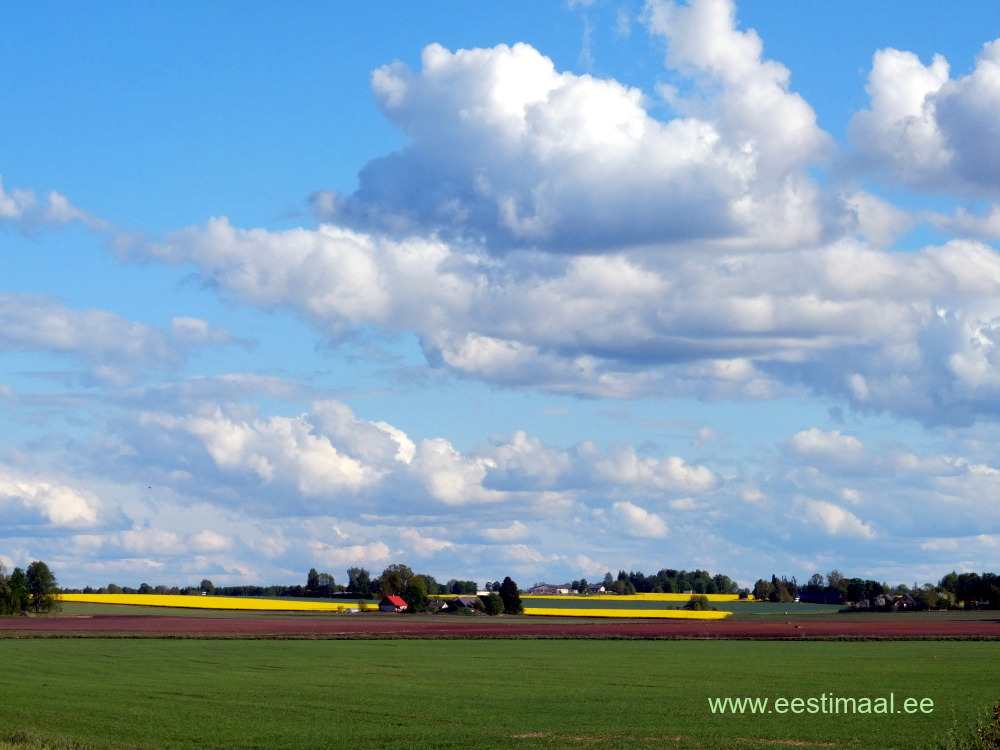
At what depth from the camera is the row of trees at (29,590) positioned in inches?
6550

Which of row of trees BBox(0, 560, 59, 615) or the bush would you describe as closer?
row of trees BBox(0, 560, 59, 615)

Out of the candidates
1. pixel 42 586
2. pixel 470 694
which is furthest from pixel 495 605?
pixel 470 694

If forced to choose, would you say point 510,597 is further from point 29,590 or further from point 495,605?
point 29,590

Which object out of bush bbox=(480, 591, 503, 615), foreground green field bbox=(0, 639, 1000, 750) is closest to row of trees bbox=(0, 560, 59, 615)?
bush bbox=(480, 591, 503, 615)

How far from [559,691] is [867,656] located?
31.0m

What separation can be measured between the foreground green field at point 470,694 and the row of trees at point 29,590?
92.4 meters

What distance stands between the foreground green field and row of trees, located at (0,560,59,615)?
9236cm

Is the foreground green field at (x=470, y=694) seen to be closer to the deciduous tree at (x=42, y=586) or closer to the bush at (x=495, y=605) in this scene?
the deciduous tree at (x=42, y=586)

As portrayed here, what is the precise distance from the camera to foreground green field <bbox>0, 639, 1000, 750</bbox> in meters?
36.1

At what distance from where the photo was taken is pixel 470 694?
49.7 m

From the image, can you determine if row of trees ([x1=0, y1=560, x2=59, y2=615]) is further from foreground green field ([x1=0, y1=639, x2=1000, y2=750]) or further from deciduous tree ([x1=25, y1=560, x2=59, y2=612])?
foreground green field ([x1=0, y1=639, x2=1000, y2=750])

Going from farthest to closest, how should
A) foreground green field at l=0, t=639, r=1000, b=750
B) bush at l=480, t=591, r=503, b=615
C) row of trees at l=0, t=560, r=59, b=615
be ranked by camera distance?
bush at l=480, t=591, r=503, b=615, row of trees at l=0, t=560, r=59, b=615, foreground green field at l=0, t=639, r=1000, b=750

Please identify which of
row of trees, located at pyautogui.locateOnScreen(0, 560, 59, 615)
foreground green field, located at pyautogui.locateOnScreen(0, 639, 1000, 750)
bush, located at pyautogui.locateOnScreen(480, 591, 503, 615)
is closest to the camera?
foreground green field, located at pyautogui.locateOnScreen(0, 639, 1000, 750)

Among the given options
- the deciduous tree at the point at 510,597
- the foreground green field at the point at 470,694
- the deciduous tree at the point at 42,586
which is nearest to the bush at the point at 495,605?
the deciduous tree at the point at 510,597
